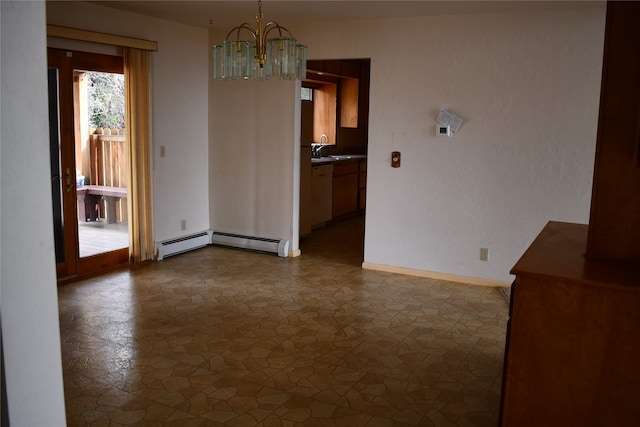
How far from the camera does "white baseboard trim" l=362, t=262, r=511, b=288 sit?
16.9 feet

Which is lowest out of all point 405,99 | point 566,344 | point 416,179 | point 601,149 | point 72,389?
point 72,389

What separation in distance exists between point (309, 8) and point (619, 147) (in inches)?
131

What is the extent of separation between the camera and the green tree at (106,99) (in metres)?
5.24

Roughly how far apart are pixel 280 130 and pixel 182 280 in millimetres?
1959

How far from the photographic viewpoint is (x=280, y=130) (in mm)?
6070

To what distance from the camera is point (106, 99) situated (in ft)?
17.6

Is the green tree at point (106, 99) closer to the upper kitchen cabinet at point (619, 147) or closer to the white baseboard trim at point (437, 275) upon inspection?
the white baseboard trim at point (437, 275)

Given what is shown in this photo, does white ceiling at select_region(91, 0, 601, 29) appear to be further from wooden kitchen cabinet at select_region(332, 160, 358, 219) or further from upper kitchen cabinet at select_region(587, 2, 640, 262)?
wooden kitchen cabinet at select_region(332, 160, 358, 219)

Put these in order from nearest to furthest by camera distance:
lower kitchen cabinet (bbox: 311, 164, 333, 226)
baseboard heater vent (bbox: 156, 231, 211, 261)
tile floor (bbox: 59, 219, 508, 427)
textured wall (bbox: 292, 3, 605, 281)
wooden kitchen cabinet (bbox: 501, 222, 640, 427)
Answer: wooden kitchen cabinet (bbox: 501, 222, 640, 427) → tile floor (bbox: 59, 219, 508, 427) → textured wall (bbox: 292, 3, 605, 281) → baseboard heater vent (bbox: 156, 231, 211, 261) → lower kitchen cabinet (bbox: 311, 164, 333, 226)

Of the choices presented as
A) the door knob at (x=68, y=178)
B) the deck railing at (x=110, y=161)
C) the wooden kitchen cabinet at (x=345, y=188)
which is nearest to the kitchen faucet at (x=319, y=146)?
the wooden kitchen cabinet at (x=345, y=188)

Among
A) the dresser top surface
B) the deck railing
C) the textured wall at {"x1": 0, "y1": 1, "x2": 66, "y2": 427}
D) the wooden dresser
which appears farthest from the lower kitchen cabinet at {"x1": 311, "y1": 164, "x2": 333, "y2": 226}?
the textured wall at {"x1": 0, "y1": 1, "x2": 66, "y2": 427}

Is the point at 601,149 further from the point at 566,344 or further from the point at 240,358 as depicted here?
the point at 240,358

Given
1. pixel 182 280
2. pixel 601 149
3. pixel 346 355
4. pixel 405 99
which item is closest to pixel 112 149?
pixel 182 280

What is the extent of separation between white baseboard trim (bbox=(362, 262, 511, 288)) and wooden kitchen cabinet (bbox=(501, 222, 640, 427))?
2917 mm
